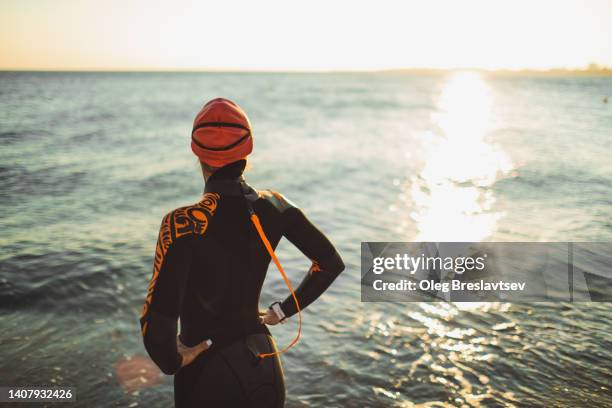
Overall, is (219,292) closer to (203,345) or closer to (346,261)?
(203,345)

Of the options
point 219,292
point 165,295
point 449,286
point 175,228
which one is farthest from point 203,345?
point 449,286

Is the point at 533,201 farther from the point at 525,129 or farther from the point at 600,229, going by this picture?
the point at 525,129

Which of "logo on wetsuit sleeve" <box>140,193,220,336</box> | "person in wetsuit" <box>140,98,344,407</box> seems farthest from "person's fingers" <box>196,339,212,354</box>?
"logo on wetsuit sleeve" <box>140,193,220,336</box>

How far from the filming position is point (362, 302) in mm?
8750

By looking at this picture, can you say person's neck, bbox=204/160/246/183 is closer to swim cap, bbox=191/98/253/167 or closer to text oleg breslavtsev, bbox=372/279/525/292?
swim cap, bbox=191/98/253/167

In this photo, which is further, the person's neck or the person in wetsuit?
the person's neck

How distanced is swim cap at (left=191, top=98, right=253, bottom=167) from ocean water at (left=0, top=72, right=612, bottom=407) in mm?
4513

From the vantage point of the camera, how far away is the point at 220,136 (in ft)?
7.43

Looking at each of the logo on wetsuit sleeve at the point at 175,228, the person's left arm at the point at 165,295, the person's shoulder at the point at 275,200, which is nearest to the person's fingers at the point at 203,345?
the person's left arm at the point at 165,295

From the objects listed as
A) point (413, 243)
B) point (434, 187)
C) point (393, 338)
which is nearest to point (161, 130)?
point (434, 187)

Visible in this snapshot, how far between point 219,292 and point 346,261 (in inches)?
332

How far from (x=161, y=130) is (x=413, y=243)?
30013 millimetres

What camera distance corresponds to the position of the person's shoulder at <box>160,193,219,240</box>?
2.09 meters

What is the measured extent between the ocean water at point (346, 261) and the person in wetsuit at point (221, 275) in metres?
3.83
